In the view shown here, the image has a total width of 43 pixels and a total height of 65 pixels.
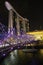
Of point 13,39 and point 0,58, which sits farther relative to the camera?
point 13,39

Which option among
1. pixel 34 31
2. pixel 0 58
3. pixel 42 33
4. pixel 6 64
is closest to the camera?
pixel 6 64

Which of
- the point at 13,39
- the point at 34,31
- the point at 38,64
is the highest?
the point at 34,31

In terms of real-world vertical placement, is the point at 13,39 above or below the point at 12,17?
below

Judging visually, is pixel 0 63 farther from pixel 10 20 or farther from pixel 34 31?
pixel 34 31

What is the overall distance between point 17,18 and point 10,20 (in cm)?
249

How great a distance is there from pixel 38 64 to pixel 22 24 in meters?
32.8

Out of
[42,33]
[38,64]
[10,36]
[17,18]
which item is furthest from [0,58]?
[42,33]

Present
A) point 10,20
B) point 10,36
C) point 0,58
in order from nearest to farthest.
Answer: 1. point 0,58
2. point 10,36
3. point 10,20

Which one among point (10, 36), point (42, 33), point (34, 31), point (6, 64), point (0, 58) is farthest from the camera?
point (34, 31)

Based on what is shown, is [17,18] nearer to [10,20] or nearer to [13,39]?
[10,20]

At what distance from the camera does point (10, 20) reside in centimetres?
3319

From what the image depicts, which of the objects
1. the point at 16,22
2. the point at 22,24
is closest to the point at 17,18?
the point at 16,22

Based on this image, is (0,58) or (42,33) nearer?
(0,58)

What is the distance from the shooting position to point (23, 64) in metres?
7.75
